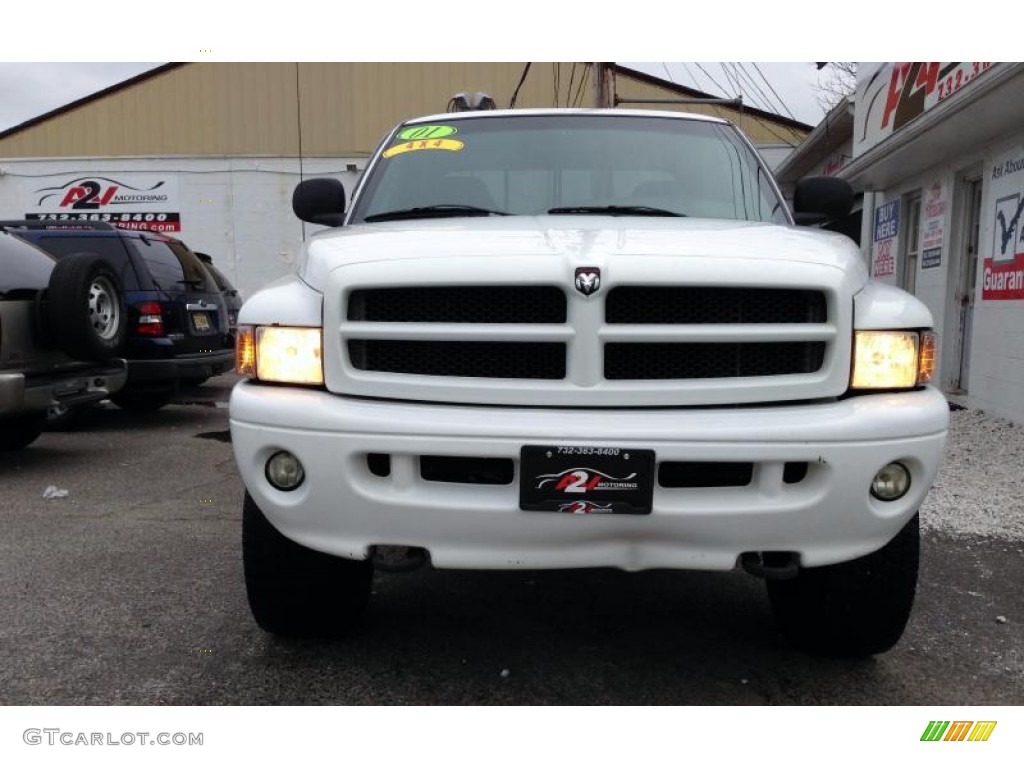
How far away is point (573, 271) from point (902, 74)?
9167 mm

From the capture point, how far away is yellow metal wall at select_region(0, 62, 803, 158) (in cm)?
1753

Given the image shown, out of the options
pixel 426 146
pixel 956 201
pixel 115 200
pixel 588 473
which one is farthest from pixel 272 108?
pixel 588 473

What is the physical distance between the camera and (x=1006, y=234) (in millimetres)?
7477

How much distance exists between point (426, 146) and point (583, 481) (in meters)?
2.00

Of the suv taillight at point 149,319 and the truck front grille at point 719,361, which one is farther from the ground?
the truck front grille at point 719,361

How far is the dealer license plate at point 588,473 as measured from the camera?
2.06 meters

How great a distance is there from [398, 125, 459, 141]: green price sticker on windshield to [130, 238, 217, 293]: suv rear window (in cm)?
450

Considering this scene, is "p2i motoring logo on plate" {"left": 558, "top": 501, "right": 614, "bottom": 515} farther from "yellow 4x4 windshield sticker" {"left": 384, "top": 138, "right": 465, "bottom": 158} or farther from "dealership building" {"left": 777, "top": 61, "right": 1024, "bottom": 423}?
"dealership building" {"left": 777, "top": 61, "right": 1024, "bottom": 423}

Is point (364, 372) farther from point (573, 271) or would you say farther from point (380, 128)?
point (380, 128)

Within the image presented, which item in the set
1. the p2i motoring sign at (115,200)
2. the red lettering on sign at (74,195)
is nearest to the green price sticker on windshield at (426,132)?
the p2i motoring sign at (115,200)

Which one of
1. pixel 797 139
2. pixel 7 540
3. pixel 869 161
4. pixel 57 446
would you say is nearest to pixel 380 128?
pixel 797 139

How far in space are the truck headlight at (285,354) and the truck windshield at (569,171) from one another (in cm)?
95

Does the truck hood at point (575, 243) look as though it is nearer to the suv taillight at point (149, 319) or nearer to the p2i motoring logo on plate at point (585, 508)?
the p2i motoring logo on plate at point (585, 508)
